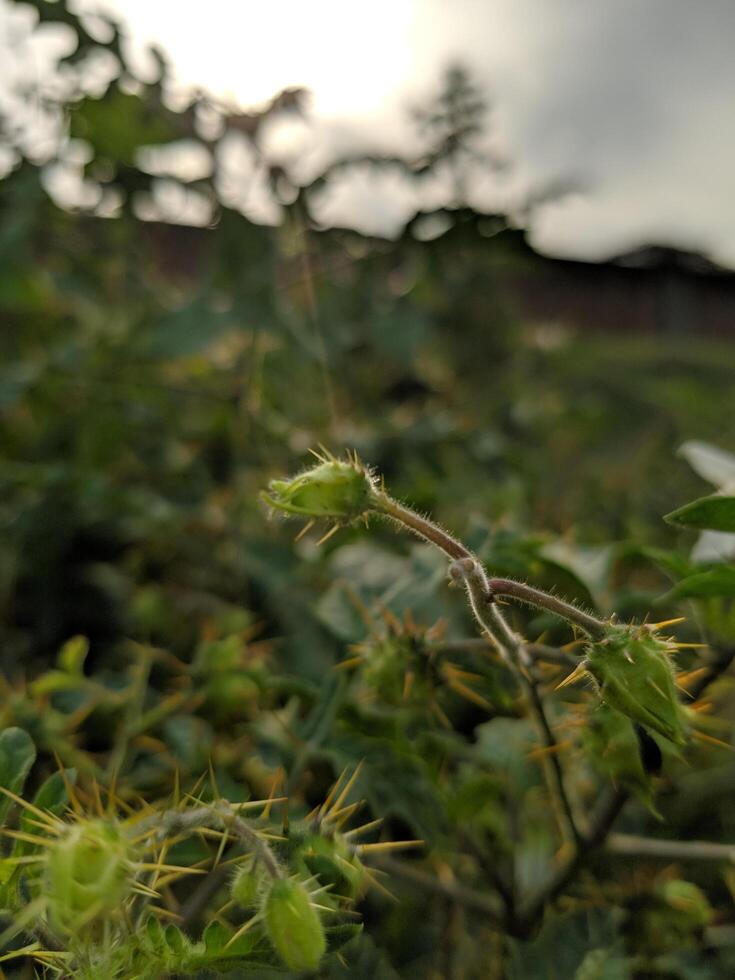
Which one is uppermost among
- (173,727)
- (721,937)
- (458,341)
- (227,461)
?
(458,341)

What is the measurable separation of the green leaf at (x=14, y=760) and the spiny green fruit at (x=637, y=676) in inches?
8.2

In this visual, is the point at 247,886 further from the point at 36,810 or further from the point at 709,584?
the point at 709,584

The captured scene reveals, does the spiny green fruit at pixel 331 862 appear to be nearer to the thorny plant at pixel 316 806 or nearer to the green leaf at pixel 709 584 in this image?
the thorny plant at pixel 316 806

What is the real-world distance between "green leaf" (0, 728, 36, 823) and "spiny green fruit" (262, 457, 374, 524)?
0.44 feet

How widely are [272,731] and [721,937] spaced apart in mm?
258

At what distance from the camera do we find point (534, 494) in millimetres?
968

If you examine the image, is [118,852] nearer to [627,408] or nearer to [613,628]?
[613,628]

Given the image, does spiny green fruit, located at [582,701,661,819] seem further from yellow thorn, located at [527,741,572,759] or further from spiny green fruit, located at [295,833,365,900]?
spiny green fruit, located at [295,833,365,900]

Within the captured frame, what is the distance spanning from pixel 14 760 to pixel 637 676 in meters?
0.23

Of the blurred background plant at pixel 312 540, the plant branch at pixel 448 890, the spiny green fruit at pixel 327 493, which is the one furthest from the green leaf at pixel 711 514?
the plant branch at pixel 448 890

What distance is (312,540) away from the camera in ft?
2.35

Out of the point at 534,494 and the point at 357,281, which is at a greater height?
the point at 357,281

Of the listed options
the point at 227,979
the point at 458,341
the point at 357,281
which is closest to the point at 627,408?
the point at 458,341

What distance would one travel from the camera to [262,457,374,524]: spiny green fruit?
0.33 m
